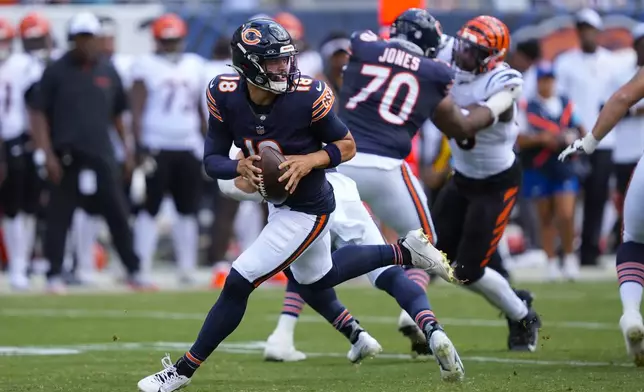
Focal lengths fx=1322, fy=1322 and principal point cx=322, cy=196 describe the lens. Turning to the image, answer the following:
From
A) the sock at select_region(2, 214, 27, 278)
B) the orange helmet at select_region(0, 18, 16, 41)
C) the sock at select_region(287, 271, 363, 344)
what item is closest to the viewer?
the sock at select_region(287, 271, 363, 344)

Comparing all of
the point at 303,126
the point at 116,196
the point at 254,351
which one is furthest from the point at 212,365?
the point at 116,196

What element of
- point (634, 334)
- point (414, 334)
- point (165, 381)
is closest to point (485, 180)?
point (414, 334)

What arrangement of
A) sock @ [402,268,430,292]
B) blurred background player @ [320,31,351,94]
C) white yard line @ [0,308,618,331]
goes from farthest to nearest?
blurred background player @ [320,31,351,94] < white yard line @ [0,308,618,331] < sock @ [402,268,430,292]

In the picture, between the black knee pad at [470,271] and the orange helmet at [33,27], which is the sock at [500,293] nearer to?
the black knee pad at [470,271]

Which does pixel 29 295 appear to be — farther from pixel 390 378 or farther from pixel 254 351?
pixel 390 378

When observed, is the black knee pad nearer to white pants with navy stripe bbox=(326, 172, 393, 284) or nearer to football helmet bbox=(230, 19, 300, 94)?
white pants with navy stripe bbox=(326, 172, 393, 284)

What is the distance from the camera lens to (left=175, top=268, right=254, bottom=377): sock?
5.71 meters

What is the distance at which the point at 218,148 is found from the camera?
5863mm

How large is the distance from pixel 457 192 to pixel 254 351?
149cm

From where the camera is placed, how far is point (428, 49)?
23.7 feet

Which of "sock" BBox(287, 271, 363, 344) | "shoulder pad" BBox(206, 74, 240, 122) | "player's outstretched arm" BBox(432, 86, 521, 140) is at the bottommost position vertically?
"sock" BBox(287, 271, 363, 344)

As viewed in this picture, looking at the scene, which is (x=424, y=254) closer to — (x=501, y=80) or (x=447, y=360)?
(x=447, y=360)

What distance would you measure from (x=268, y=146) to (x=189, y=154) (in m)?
6.79

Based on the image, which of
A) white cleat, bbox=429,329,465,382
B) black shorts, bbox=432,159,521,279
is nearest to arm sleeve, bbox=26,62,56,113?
black shorts, bbox=432,159,521,279
